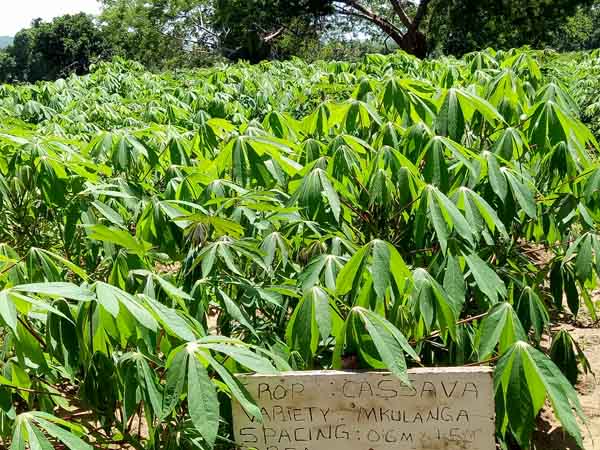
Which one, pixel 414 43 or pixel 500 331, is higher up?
pixel 414 43

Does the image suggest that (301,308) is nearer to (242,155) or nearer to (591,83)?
(242,155)

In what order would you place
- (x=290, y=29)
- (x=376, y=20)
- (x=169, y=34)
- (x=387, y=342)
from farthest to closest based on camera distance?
(x=169, y=34), (x=290, y=29), (x=376, y=20), (x=387, y=342)

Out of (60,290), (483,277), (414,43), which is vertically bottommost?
(483,277)

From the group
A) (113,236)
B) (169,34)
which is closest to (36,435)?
(113,236)

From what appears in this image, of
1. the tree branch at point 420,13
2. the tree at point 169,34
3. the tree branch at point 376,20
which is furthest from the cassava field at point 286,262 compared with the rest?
the tree at point 169,34

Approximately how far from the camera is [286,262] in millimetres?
1698

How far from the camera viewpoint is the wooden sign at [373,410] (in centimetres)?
141

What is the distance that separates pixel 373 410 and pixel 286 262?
1.39 ft

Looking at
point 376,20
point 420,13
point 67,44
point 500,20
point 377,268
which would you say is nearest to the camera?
point 377,268

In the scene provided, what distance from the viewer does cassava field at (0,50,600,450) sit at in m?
1.26

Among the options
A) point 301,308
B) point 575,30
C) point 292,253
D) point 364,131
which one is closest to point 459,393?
point 301,308

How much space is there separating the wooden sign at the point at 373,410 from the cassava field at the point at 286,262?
0.05m

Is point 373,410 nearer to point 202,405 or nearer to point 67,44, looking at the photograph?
point 202,405

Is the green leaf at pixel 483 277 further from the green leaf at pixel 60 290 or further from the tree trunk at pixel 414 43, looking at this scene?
the tree trunk at pixel 414 43
